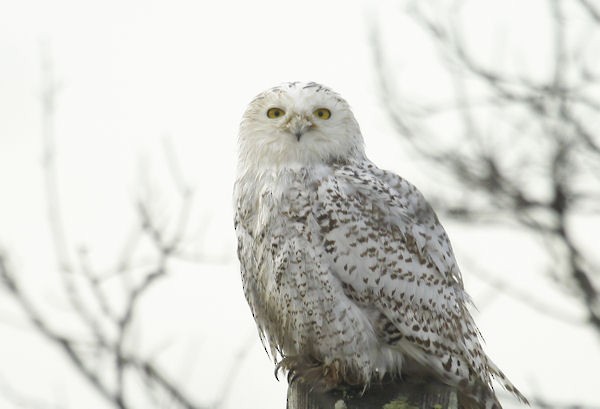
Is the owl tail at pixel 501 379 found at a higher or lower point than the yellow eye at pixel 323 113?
lower

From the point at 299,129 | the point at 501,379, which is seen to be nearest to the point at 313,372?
the point at 501,379

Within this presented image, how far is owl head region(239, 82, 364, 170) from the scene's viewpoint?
5.27 m

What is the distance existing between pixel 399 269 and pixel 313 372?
706 millimetres

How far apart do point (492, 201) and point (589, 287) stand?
1169mm

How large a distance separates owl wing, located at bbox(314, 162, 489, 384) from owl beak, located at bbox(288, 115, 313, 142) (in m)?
0.26

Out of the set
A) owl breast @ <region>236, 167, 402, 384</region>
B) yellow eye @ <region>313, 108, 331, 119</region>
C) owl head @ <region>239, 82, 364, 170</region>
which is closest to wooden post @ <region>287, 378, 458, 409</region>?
owl breast @ <region>236, 167, 402, 384</region>

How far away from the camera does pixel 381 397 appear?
13.2 ft

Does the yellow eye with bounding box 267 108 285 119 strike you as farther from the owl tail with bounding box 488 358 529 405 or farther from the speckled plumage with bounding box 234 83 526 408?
the owl tail with bounding box 488 358 529 405

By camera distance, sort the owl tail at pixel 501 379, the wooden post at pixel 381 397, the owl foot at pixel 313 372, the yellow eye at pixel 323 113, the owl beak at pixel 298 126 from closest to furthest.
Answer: the wooden post at pixel 381 397 < the owl foot at pixel 313 372 < the owl tail at pixel 501 379 < the owl beak at pixel 298 126 < the yellow eye at pixel 323 113

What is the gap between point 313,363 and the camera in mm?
4895

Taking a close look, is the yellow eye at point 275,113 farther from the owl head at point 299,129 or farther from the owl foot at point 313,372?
the owl foot at point 313,372

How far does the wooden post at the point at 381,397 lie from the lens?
3.88 meters

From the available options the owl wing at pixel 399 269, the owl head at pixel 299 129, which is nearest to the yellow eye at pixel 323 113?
the owl head at pixel 299 129

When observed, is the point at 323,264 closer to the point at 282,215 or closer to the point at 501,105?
the point at 282,215
